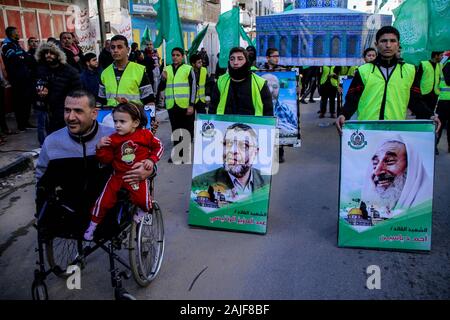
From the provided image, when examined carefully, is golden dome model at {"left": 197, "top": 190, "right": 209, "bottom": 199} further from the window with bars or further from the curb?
the window with bars

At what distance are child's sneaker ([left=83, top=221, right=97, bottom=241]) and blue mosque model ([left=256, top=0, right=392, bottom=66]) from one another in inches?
262

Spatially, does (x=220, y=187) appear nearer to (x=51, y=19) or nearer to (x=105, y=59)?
(x=105, y=59)

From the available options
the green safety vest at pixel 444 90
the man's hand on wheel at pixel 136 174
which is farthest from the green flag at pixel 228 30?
the man's hand on wheel at pixel 136 174

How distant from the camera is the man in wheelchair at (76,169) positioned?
302 cm

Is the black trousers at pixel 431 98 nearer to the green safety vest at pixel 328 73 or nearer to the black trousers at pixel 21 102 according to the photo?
the green safety vest at pixel 328 73

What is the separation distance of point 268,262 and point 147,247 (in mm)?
1095

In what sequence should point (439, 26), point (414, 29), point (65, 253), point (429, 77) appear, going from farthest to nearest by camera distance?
point (429, 77), point (414, 29), point (439, 26), point (65, 253)

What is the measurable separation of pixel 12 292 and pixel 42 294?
588 mm

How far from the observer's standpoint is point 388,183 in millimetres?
3922

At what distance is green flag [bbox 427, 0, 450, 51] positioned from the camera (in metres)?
4.97

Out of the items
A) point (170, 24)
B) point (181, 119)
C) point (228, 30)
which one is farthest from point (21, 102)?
point (228, 30)

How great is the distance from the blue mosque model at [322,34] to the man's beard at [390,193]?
5114mm

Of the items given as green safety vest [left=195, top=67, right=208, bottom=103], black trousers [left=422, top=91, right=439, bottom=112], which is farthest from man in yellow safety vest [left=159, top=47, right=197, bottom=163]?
black trousers [left=422, top=91, right=439, bottom=112]

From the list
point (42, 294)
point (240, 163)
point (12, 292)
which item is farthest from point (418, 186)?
point (12, 292)
